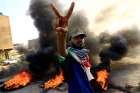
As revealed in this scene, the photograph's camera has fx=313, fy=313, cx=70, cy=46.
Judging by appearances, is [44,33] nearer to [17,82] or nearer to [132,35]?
[132,35]

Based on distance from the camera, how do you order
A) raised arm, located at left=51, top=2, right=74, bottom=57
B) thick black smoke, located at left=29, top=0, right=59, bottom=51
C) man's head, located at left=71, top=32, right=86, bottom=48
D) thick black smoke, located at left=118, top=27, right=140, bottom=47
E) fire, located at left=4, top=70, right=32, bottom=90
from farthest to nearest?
thick black smoke, located at left=29, top=0, right=59, bottom=51, thick black smoke, located at left=118, top=27, right=140, bottom=47, fire, located at left=4, top=70, right=32, bottom=90, man's head, located at left=71, top=32, right=86, bottom=48, raised arm, located at left=51, top=2, right=74, bottom=57

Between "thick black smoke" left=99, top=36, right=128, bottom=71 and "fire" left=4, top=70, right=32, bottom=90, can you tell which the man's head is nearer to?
"fire" left=4, top=70, right=32, bottom=90

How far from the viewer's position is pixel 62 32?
11.9 feet

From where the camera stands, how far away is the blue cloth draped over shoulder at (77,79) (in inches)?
157

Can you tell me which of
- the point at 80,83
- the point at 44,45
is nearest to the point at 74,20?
the point at 44,45

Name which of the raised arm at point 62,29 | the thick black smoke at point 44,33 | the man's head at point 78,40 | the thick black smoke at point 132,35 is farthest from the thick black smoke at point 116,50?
the raised arm at point 62,29

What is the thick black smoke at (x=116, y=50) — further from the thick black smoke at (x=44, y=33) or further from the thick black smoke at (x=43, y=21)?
the thick black smoke at (x=43, y=21)

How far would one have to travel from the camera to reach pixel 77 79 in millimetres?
3994

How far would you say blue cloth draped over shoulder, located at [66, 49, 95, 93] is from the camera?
13.1 feet

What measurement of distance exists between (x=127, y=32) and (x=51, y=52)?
6589 mm

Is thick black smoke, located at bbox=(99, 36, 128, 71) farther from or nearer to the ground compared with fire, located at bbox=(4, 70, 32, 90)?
farther from the ground

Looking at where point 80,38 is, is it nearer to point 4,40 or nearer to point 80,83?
point 80,83

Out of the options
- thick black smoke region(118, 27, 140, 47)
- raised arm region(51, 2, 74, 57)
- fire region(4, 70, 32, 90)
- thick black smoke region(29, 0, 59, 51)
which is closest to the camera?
raised arm region(51, 2, 74, 57)

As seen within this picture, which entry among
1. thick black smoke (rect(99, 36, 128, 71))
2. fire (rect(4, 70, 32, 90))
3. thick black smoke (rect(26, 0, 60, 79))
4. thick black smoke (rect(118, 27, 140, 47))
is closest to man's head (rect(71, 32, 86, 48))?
fire (rect(4, 70, 32, 90))
